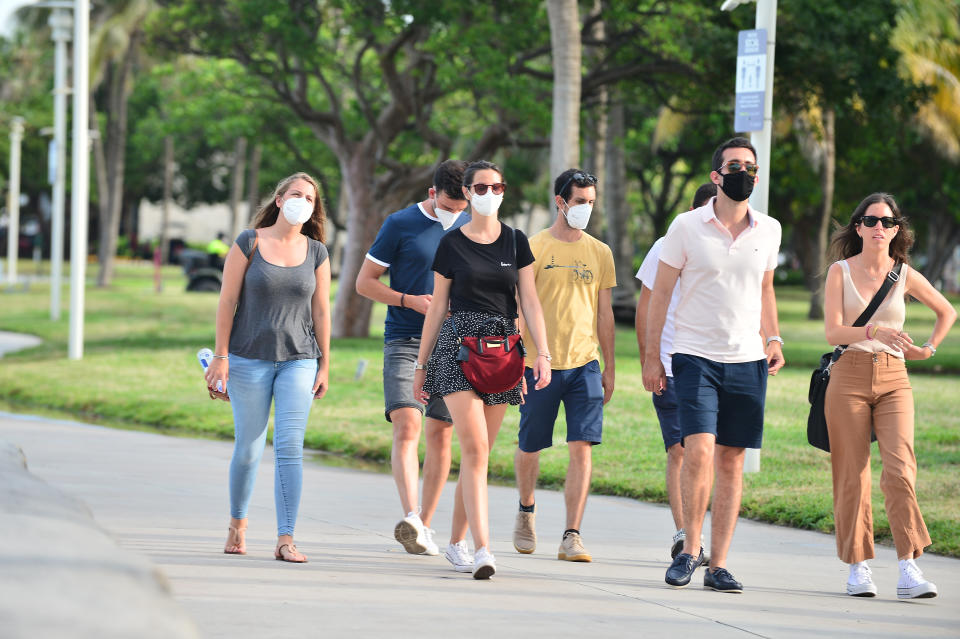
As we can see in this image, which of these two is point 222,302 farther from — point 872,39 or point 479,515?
point 872,39

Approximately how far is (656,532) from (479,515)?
2.11 meters

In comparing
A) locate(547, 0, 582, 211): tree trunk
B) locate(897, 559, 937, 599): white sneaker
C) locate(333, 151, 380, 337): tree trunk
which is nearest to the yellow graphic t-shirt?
locate(897, 559, 937, 599): white sneaker

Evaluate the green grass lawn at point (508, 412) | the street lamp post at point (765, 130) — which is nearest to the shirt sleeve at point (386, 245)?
the green grass lawn at point (508, 412)

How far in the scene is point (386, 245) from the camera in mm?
7555

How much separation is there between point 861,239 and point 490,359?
6.67 ft

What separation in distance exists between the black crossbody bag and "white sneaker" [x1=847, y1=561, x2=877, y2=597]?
59 centimetres

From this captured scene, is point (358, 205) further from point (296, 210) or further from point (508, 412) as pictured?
point (296, 210)

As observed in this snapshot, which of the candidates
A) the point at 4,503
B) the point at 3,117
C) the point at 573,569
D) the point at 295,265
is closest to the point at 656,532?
the point at 573,569

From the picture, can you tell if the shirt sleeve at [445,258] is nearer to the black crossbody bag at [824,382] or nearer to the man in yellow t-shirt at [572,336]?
the man in yellow t-shirt at [572,336]

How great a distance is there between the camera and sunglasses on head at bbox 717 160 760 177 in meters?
6.66

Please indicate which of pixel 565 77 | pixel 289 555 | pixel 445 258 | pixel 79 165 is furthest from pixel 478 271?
pixel 79 165

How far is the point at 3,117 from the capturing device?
58.7 m

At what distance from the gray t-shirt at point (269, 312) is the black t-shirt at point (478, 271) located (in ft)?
2.57

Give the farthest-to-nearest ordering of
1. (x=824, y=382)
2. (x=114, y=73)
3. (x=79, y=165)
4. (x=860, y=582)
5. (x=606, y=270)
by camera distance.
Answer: (x=114, y=73)
(x=79, y=165)
(x=606, y=270)
(x=824, y=382)
(x=860, y=582)
